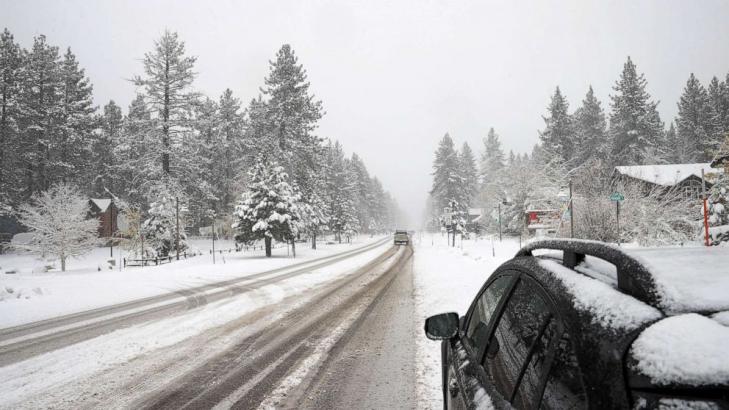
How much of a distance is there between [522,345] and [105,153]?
68.3 metres

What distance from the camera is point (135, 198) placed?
5288 cm

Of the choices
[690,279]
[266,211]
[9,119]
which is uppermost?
[9,119]

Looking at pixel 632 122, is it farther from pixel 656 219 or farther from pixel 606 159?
pixel 656 219

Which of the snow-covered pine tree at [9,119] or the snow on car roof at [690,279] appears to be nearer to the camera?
the snow on car roof at [690,279]

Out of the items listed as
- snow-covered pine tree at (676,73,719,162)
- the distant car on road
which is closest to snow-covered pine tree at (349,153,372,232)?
the distant car on road

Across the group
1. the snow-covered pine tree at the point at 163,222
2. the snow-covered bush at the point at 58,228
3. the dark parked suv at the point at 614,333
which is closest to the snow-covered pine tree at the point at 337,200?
the snow-covered pine tree at the point at 163,222

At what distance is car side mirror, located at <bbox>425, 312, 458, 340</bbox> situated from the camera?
8.76 feet

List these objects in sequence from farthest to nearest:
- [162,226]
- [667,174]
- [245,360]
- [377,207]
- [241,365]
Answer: [377,207]
[667,174]
[162,226]
[245,360]
[241,365]

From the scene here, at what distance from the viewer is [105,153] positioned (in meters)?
56.4

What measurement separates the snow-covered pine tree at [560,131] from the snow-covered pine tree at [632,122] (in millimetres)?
6056

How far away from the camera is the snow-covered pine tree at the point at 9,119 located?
1622 inches

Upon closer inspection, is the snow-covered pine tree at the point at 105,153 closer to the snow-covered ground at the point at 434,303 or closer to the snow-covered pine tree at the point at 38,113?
the snow-covered pine tree at the point at 38,113

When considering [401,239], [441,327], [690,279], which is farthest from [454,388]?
[401,239]

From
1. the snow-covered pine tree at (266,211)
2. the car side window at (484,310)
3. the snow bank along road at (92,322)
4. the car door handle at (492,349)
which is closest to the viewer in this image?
the car door handle at (492,349)
